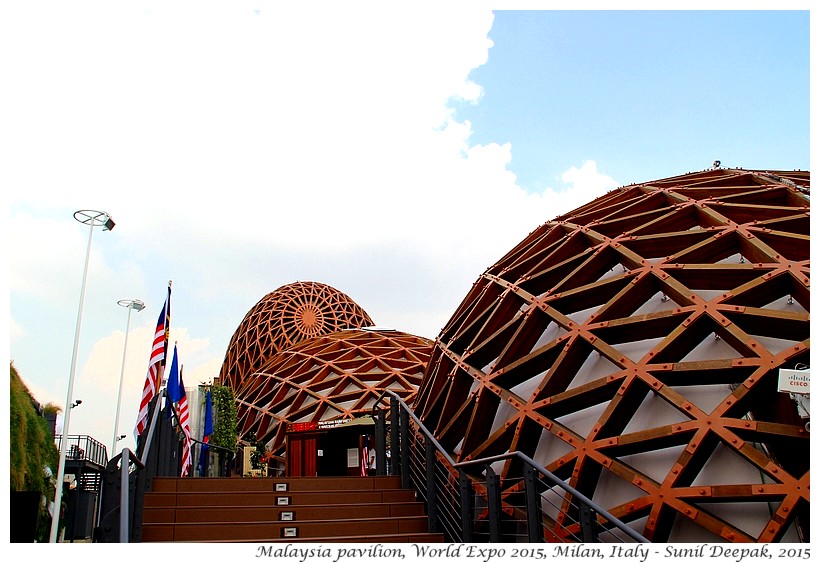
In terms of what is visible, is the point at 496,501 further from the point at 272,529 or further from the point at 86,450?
the point at 86,450

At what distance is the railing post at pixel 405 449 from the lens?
326 inches

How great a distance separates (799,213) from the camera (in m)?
7.64

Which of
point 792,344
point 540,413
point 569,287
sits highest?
point 569,287

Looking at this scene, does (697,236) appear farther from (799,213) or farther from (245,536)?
(245,536)

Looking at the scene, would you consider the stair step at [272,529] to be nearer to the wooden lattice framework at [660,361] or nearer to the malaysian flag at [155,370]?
the wooden lattice framework at [660,361]

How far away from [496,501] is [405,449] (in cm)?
267

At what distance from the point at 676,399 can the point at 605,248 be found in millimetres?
2644

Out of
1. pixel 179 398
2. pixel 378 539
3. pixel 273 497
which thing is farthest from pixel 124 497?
pixel 179 398

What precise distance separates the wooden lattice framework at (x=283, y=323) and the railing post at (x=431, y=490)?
22013 millimetres

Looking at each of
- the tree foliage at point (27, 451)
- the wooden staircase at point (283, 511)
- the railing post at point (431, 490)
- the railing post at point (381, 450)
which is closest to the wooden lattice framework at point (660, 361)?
the railing post at point (431, 490)

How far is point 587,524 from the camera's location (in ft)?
17.2

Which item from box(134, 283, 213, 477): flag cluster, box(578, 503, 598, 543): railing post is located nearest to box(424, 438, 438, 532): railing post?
box(578, 503, 598, 543): railing post
